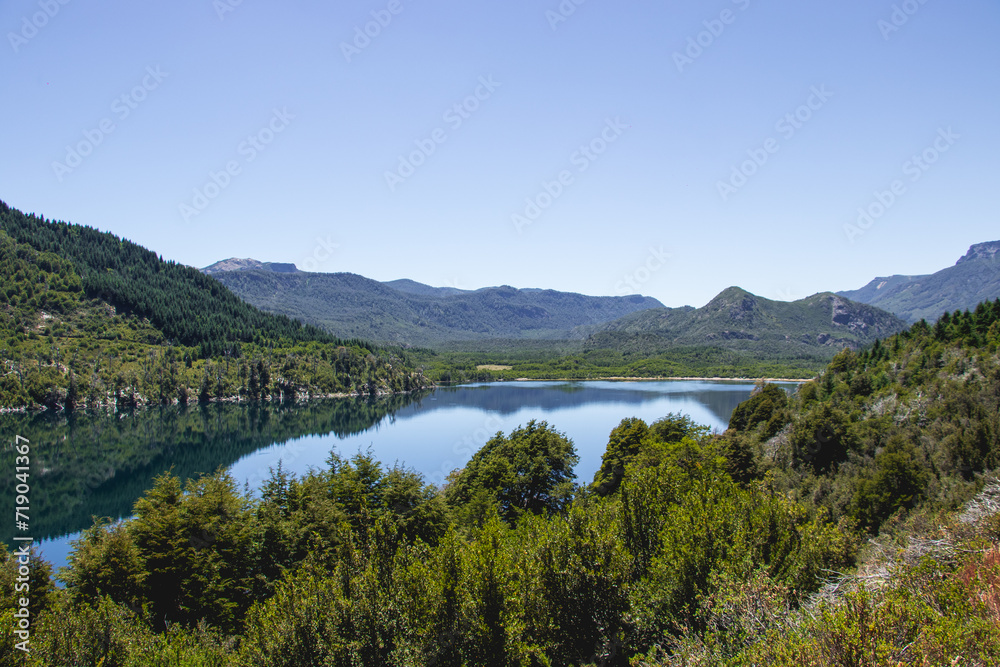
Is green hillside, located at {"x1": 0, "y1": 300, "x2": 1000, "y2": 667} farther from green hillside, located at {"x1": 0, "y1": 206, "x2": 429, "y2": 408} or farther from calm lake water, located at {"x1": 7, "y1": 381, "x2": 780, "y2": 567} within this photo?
green hillside, located at {"x1": 0, "y1": 206, "x2": 429, "y2": 408}

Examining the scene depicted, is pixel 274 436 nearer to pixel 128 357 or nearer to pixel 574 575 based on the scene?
pixel 128 357

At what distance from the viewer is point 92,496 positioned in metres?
54.2

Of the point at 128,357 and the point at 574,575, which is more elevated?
the point at 128,357

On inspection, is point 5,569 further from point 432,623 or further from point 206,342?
point 206,342

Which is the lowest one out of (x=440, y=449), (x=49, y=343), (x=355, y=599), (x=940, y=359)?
(x=440, y=449)

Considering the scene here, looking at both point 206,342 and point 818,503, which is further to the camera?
point 206,342

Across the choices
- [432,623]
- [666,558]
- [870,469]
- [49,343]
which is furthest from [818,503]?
[49,343]

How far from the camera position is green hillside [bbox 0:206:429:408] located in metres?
117

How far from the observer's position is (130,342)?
140 m

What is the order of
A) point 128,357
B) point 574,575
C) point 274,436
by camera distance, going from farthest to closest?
point 128,357, point 274,436, point 574,575

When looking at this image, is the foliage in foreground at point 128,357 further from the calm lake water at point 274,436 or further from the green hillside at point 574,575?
the green hillside at point 574,575

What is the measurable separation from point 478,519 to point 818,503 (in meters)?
19.7

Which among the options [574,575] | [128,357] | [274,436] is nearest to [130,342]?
[128,357]

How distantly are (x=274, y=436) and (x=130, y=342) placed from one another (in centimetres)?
7987
